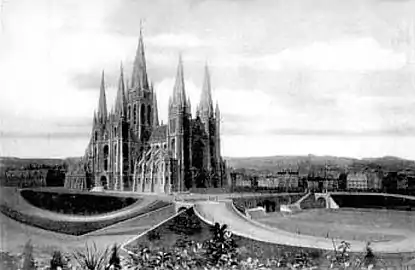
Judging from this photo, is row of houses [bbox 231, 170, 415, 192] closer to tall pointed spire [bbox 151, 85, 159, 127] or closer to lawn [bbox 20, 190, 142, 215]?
tall pointed spire [bbox 151, 85, 159, 127]

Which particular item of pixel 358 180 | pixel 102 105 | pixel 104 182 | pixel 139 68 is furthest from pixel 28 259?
pixel 358 180

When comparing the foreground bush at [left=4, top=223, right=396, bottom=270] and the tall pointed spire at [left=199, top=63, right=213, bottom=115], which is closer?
the foreground bush at [left=4, top=223, right=396, bottom=270]

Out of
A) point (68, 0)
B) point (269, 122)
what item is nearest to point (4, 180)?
point (68, 0)

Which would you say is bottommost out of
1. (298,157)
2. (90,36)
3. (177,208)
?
(177,208)

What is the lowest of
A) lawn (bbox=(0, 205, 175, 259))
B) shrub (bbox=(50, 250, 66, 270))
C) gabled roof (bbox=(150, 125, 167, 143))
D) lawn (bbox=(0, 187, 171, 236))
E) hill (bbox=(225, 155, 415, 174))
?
shrub (bbox=(50, 250, 66, 270))

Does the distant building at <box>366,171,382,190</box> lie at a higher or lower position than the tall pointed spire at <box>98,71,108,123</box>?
lower

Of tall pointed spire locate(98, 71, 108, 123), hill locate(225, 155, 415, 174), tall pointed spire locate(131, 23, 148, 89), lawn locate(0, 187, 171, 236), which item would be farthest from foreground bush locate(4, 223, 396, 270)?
tall pointed spire locate(131, 23, 148, 89)

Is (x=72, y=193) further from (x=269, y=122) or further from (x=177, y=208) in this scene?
(x=269, y=122)
